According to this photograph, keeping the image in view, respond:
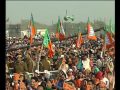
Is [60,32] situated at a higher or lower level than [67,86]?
higher

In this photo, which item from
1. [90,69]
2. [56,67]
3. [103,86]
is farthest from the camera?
[56,67]

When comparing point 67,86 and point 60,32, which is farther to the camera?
point 60,32

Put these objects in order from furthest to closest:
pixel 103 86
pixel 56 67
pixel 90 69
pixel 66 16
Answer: pixel 66 16 → pixel 56 67 → pixel 90 69 → pixel 103 86

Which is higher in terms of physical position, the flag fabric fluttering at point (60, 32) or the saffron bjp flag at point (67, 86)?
the flag fabric fluttering at point (60, 32)

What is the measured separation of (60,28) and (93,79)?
4.92 m

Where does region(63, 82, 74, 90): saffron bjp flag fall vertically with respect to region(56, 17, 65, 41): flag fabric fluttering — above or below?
below

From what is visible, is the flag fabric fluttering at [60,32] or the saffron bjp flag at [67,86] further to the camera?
the flag fabric fluttering at [60,32]

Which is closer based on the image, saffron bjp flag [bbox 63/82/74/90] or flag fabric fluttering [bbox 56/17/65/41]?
saffron bjp flag [bbox 63/82/74/90]
